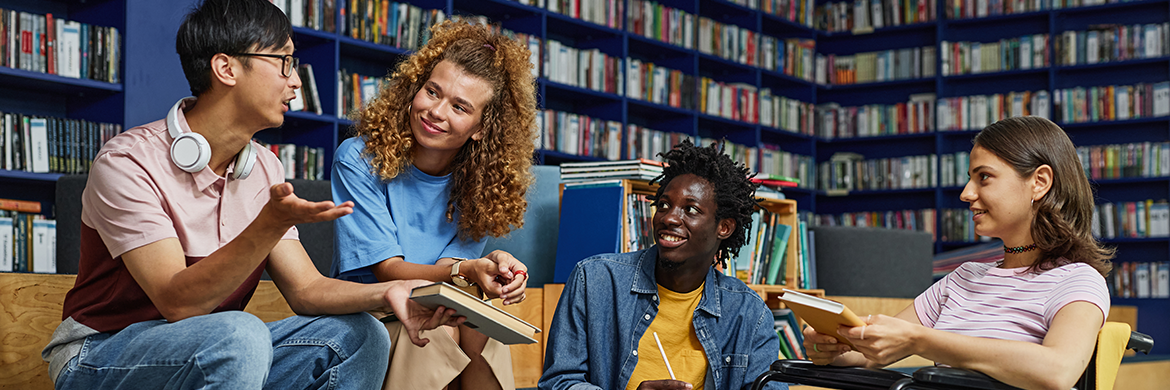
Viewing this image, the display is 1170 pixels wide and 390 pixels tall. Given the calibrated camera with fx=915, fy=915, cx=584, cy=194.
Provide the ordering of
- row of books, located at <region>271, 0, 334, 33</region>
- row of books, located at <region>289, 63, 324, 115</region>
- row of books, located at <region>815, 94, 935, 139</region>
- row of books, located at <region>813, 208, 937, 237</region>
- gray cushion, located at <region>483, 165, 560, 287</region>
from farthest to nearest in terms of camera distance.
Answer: row of books, located at <region>815, 94, 935, 139</region>
row of books, located at <region>813, 208, 937, 237</region>
row of books, located at <region>289, 63, 324, 115</region>
row of books, located at <region>271, 0, 334, 33</region>
gray cushion, located at <region>483, 165, 560, 287</region>

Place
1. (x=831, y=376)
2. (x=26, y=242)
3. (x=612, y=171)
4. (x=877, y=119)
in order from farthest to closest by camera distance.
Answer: (x=877, y=119), (x=26, y=242), (x=612, y=171), (x=831, y=376)

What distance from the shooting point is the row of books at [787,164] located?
6.44 m

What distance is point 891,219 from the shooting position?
6.61 meters

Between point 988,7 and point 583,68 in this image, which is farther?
point 988,7

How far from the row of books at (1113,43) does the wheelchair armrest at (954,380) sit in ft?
17.6

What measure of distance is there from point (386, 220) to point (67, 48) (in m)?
2.35

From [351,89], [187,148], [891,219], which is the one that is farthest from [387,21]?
[891,219]

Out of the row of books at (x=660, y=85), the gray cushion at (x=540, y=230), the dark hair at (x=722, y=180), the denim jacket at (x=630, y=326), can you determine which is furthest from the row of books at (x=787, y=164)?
the denim jacket at (x=630, y=326)

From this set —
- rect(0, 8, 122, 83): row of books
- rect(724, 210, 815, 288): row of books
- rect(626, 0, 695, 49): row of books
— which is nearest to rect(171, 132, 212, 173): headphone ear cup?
rect(724, 210, 815, 288): row of books

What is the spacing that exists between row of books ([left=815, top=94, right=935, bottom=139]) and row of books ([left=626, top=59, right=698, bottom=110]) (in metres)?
1.50

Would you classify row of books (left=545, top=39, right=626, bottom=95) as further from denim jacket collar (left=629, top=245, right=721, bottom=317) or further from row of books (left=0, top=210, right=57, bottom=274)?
denim jacket collar (left=629, top=245, right=721, bottom=317)

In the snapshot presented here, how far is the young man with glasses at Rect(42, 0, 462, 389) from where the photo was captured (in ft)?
4.17

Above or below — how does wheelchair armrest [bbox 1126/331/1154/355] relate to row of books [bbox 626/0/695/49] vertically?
below

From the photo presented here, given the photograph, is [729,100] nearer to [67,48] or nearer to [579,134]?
A: [579,134]
